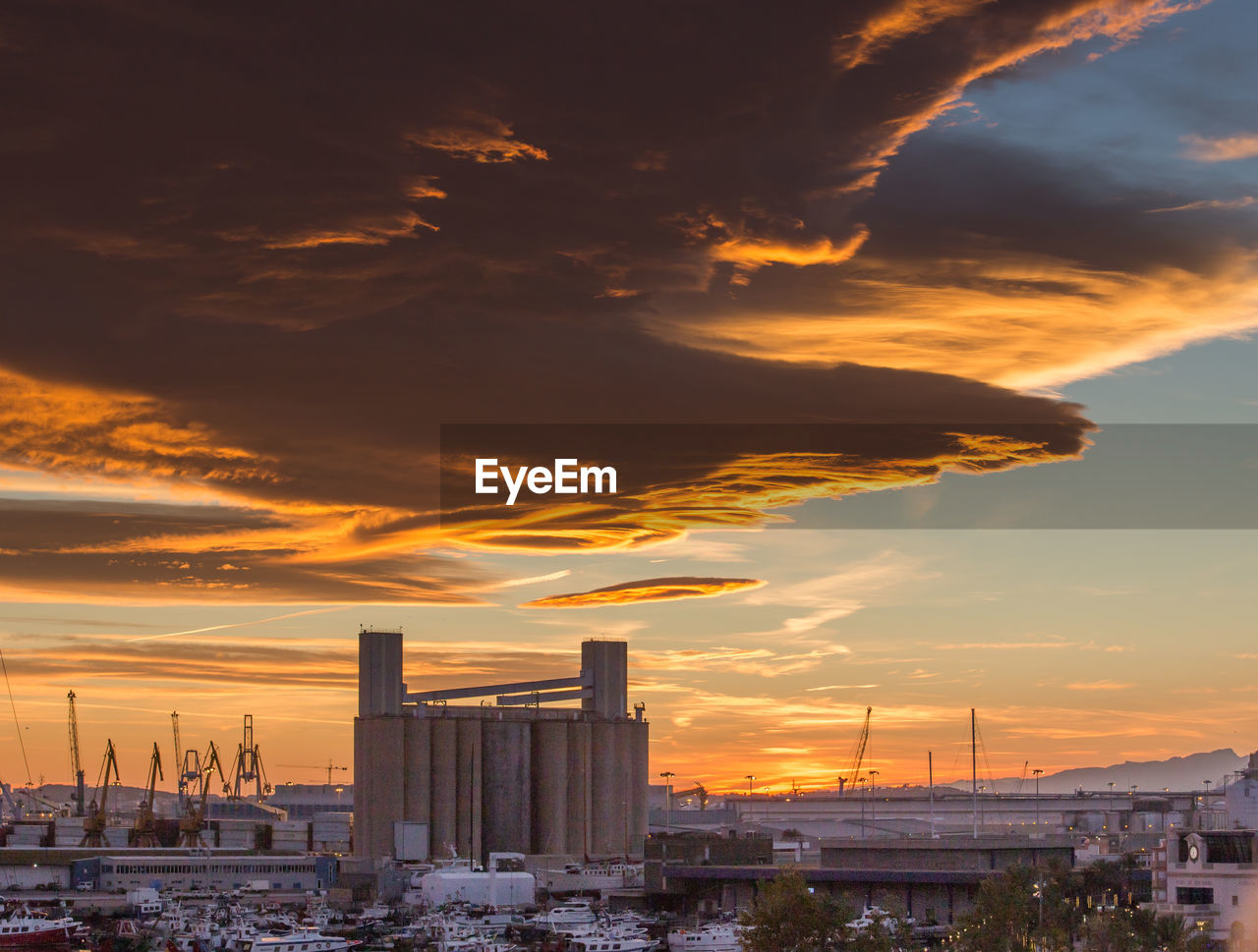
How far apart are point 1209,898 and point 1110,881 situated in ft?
84.5

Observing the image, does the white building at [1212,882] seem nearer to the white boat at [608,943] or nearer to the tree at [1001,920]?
the tree at [1001,920]

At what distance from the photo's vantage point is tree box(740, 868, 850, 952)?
71.1 metres

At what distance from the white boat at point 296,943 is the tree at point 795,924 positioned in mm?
40408

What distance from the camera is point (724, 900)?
127500 mm

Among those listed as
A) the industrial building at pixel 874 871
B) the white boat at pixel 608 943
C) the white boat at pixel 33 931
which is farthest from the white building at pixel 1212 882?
the white boat at pixel 33 931

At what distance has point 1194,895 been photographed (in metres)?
78.9

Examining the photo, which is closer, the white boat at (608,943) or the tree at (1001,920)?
the tree at (1001,920)

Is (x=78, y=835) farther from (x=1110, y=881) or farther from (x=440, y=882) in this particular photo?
(x=1110, y=881)

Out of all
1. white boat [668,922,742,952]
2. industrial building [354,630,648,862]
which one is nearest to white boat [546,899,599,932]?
white boat [668,922,742,952]

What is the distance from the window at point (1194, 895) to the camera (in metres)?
78.2

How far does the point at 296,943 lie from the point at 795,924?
4406 centimetres

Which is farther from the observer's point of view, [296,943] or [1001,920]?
[296,943]

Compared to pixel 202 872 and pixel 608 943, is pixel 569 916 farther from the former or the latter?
pixel 202 872

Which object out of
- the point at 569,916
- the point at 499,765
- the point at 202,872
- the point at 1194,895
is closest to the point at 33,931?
the point at 569,916
